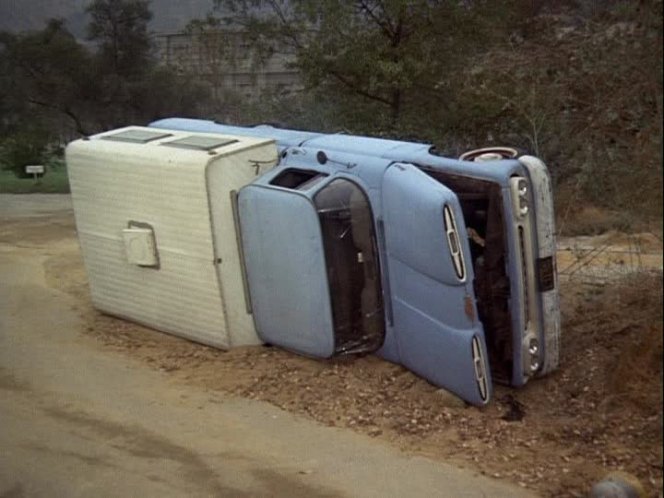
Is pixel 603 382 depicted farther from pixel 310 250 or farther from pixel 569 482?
pixel 310 250

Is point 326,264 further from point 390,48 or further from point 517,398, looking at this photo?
point 390,48

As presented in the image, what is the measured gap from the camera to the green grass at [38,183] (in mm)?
21116

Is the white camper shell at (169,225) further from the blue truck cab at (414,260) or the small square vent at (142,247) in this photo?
the blue truck cab at (414,260)

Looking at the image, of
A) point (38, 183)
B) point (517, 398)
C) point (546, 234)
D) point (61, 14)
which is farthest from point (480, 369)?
point (61, 14)

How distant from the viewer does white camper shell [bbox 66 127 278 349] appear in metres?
8.32

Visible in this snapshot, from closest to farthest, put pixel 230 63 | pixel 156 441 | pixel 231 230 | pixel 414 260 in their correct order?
pixel 156 441
pixel 414 260
pixel 231 230
pixel 230 63

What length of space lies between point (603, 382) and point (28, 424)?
13.3 ft

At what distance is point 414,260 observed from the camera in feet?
24.0

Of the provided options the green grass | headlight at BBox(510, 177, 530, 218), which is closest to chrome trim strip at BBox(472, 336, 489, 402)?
headlight at BBox(510, 177, 530, 218)

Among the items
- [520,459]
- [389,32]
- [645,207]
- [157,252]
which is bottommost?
[520,459]

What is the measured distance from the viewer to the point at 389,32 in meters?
15.6

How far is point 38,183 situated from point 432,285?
644 inches

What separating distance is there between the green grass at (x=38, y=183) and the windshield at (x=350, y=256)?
13714 millimetres

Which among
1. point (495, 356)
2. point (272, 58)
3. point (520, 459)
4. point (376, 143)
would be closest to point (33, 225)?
point (272, 58)
